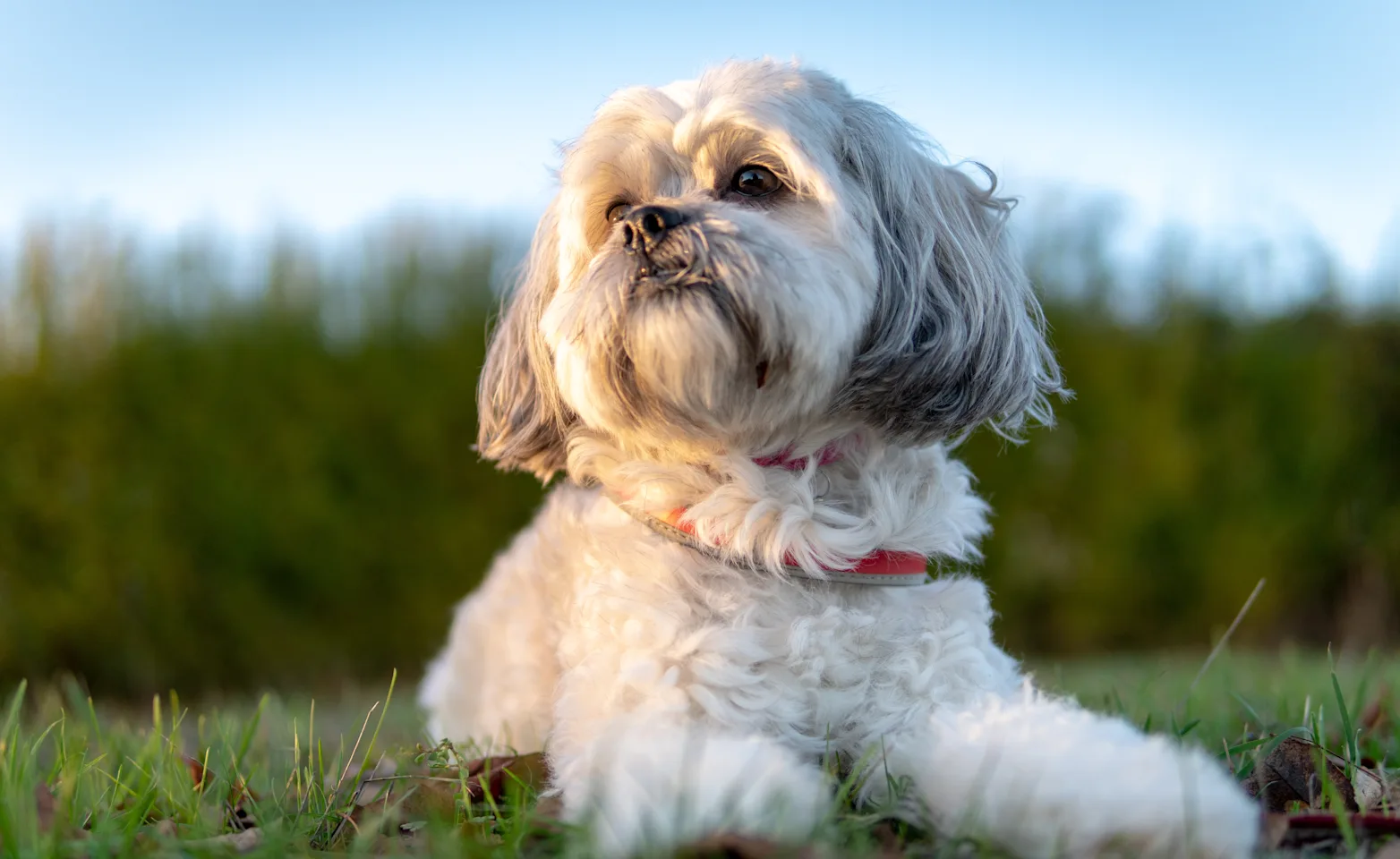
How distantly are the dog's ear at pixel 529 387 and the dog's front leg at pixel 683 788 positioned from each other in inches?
41.2

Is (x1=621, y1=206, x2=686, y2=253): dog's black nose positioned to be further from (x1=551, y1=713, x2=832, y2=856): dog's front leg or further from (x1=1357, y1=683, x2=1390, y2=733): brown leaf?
(x1=1357, y1=683, x2=1390, y2=733): brown leaf

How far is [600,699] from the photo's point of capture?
86.6 inches

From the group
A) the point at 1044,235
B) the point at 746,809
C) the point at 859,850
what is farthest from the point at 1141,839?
the point at 1044,235

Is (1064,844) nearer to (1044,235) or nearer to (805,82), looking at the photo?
(805,82)

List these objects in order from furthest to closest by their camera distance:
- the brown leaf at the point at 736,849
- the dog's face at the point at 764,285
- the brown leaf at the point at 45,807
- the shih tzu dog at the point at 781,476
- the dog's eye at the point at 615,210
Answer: the dog's eye at the point at 615,210 → the dog's face at the point at 764,285 → the shih tzu dog at the point at 781,476 → the brown leaf at the point at 45,807 → the brown leaf at the point at 736,849

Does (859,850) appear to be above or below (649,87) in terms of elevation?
below

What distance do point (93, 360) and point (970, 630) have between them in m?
8.13

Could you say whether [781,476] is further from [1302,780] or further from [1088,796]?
[1302,780]

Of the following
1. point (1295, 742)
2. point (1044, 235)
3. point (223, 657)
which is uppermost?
point (1044, 235)

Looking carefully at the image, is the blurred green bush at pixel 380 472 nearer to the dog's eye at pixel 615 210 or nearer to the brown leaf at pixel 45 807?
the dog's eye at pixel 615 210

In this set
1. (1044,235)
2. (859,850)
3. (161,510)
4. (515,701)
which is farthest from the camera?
(1044,235)

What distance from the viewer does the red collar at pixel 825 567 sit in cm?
238

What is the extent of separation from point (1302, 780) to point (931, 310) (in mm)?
1295

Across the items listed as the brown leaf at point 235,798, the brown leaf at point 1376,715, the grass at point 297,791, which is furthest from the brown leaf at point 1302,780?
the brown leaf at point 235,798
